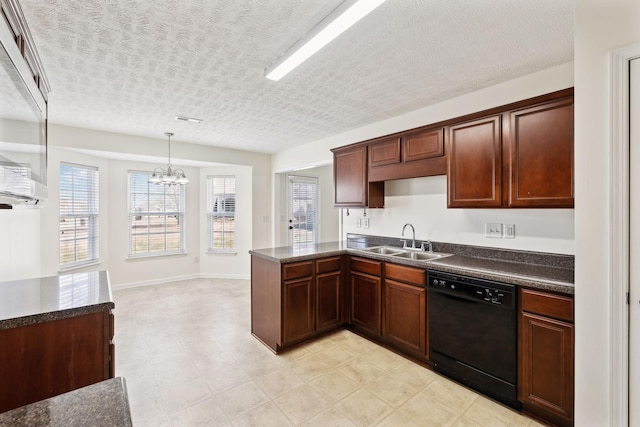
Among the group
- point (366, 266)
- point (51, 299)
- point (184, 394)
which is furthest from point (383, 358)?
point (51, 299)

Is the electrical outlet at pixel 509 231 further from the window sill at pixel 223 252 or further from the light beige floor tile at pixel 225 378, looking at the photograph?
the window sill at pixel 223 252

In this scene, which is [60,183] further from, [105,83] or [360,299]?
[360,299]

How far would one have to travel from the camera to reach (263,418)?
78.5 inches

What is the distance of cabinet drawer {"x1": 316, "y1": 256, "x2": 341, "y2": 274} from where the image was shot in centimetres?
314

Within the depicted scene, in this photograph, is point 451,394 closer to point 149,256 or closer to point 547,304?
point 547,304

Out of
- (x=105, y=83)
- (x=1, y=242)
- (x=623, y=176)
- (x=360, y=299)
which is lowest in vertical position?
(x=360, y=299)

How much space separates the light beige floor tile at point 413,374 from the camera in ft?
7.85

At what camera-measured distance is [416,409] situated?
209cm

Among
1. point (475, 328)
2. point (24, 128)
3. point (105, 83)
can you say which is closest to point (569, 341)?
point (475, 328)

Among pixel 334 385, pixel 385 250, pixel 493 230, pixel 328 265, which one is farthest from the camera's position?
pixel 385 250

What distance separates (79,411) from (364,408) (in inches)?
73.5

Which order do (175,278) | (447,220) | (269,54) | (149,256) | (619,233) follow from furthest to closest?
(175,278) → (149,256) → (447,220) → (269,54) → (619,233)

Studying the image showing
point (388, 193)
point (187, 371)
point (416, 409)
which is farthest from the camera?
point (388, 193)

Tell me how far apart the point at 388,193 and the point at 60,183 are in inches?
182
